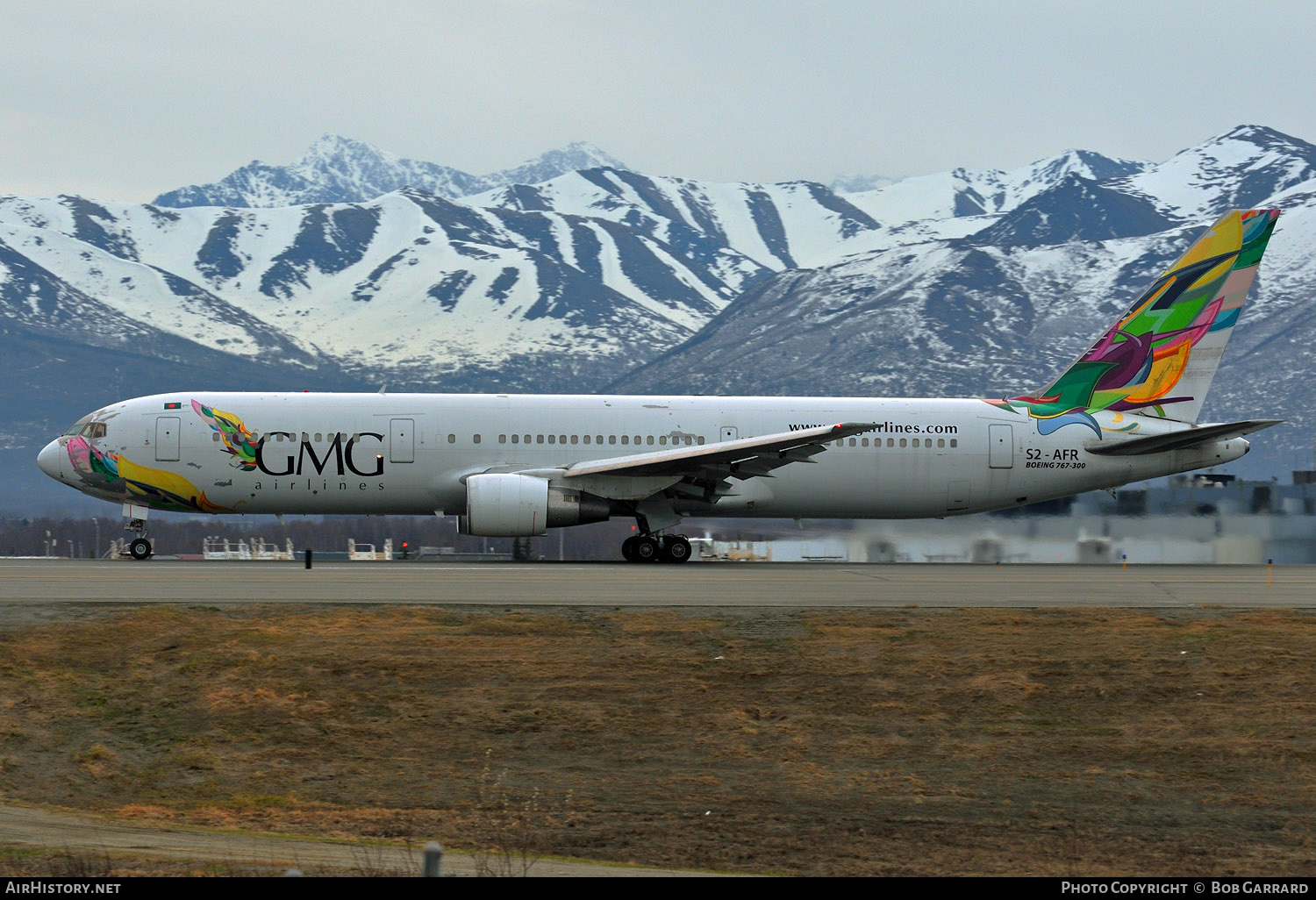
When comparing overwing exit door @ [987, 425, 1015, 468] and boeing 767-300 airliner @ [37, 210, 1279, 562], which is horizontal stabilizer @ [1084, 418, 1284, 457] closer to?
boeing 767-300 airliner @ [37, 210, 1279, 562]

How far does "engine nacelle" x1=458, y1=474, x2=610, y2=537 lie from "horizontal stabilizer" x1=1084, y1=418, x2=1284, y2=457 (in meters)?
13.4

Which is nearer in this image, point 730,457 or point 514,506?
point 514,506

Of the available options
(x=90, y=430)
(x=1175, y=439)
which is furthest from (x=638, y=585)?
(x=1175, y=439)

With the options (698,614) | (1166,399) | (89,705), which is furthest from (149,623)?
(1166,399)

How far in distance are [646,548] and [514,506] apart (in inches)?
157

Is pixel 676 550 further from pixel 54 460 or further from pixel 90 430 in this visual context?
pixel 54 460

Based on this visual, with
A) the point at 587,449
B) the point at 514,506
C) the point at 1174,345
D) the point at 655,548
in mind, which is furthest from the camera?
the point at 1174,345

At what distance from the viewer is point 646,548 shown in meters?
33.4

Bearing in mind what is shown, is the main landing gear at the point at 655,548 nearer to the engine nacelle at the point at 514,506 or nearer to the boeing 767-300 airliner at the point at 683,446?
the boeing 767-300 airliner at the point at 683,446

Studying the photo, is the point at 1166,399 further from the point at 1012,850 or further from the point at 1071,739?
the point at 1012,850

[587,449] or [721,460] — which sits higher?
[587,449]

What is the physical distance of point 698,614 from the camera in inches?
849

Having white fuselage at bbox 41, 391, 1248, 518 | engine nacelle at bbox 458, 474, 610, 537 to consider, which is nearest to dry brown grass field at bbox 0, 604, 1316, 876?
Answer: engine nacelle at bbox 458, 474, 610, 537

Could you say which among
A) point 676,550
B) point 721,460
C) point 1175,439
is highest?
point 1175,439
